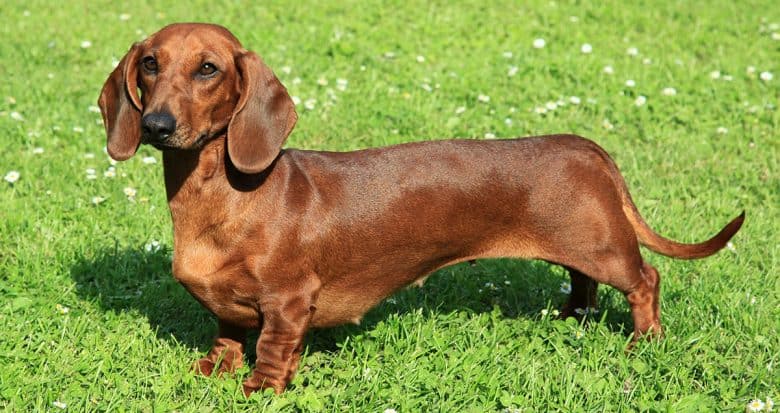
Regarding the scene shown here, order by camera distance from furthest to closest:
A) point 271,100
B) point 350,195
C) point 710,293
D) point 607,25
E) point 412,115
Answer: point 607,25
point 412,115
point 710,293
point 350,195
point 271,100

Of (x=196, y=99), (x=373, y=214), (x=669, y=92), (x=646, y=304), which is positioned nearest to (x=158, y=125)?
(x=196, y=99)

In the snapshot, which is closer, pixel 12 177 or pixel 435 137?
pixel 12 177

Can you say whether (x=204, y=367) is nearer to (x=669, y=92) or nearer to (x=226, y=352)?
(x=226, y=352)

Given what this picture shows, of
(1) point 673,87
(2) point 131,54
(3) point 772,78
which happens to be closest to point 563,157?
(2) point 131,54

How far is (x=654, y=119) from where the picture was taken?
Answer: 6.47m

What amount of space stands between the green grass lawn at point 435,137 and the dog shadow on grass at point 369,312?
0.04ft

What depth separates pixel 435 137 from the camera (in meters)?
6.06

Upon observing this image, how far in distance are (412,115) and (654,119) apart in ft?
5.74

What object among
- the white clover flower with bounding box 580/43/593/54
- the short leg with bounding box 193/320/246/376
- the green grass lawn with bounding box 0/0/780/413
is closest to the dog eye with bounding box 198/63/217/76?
the short leg with bounding box 193/320/246/376

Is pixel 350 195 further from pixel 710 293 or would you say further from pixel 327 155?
pixel 710 293

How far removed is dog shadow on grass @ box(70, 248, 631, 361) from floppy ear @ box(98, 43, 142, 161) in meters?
0.95

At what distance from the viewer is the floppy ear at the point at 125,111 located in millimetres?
3297

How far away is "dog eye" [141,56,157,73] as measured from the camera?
124 inches

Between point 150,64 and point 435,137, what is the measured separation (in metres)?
3.11
